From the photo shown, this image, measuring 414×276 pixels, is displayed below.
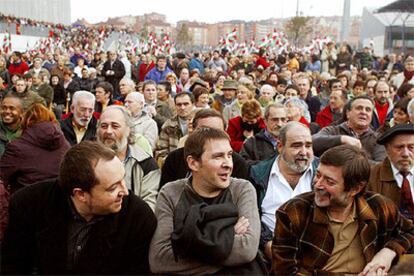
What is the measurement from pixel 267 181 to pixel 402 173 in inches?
38.9

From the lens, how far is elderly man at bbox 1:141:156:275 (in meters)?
2.66

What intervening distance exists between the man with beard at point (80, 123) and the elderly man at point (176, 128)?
0.78 metres

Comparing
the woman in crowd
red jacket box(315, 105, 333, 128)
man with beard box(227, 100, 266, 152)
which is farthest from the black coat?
the woman in crowd

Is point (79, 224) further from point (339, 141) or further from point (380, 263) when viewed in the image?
point (339, 141)

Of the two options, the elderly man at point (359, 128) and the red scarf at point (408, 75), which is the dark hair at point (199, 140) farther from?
the red scarf at point (408, 75)

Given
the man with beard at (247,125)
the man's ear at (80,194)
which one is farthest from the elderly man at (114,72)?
the man's ear at (80,194)

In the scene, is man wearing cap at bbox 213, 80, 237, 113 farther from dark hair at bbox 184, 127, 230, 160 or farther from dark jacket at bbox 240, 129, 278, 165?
dark hair at bbox 184, 127, 230, 160

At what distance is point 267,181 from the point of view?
159 inches

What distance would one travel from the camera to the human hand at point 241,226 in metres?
2.83

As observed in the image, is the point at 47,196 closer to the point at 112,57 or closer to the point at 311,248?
the point at 311,248

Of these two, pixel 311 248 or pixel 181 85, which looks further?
pixel 181 85

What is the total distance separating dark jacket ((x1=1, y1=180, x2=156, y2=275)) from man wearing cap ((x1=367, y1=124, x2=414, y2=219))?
5.24ft

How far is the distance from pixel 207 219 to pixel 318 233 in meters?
0.64

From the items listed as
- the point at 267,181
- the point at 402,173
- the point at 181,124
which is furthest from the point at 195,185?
the point at 181,124
